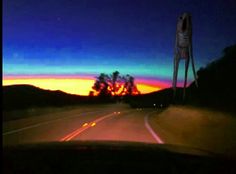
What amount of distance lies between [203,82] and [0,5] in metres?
39.0

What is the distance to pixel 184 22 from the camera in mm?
42906

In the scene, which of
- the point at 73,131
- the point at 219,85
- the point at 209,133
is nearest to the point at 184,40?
the point at 219,85

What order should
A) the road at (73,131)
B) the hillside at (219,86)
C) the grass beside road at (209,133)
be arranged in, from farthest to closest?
the hillside at (219,86)
the road at (73,131)
the grass beside road at (209,133)

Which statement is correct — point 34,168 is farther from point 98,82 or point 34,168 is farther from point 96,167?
point 98,82

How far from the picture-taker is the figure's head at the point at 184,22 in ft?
141

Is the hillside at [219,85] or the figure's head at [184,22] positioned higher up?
the figure's head at [184,22]

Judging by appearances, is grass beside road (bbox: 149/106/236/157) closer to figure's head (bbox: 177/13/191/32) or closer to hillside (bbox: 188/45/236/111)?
hillside (bbox: 188/45/236/111)

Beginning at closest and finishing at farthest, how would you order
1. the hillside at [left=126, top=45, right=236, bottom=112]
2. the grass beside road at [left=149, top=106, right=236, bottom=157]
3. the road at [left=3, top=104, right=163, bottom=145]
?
the grass beside road at [left=149, top=106, right=236, bottom=157] → the road at [left=3, top=104, right=163, bottom=145] → the hillside at [left=126, top=45, right=236, bottom=112]

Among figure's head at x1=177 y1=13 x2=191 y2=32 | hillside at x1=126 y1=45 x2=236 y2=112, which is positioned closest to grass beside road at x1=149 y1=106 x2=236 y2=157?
hillside at x1=126 y1=45 x2=236 y2=112

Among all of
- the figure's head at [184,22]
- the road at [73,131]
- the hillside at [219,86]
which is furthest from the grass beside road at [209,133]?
the figure's head at [184,22]

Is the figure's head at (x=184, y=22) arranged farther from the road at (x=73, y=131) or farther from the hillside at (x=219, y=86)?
the road at (x=73, y=131)

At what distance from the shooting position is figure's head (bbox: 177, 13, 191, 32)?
4284 cm

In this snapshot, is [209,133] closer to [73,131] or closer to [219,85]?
[73,131]

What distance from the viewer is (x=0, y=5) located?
46.1ft
